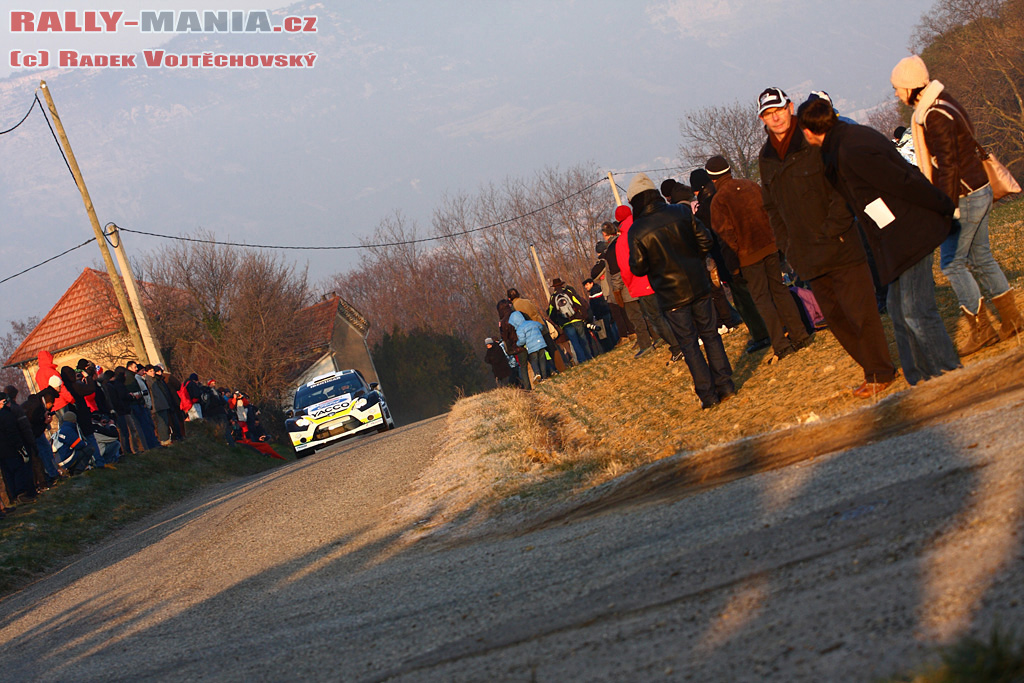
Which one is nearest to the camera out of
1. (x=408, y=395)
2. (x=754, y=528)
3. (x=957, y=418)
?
(x=754, y=528)

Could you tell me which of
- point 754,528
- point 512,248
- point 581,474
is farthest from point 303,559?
point 512,248

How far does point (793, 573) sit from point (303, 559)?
5.10m

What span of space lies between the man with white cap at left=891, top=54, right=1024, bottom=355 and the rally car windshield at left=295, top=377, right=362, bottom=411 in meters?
15.9

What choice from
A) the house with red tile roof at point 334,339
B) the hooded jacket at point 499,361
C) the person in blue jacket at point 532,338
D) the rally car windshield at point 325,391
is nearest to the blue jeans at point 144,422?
the rally car windshield at point 325,391

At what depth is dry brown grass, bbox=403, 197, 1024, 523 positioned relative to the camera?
7465 mm

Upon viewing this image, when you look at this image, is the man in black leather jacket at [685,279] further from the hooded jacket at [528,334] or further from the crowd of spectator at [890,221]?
the hooded jacket at [528,334]

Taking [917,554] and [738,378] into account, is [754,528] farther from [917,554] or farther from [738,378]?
[738,378]

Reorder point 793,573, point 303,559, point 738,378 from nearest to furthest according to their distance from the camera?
point 793,573 < point 303,559 < point 738,378

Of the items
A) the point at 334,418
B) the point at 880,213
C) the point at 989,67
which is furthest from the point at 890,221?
the point at 989,67

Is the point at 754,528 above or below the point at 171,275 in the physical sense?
below

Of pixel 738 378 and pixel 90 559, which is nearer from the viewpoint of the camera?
pixel 738 378

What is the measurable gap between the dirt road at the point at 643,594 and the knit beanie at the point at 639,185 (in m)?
3.81

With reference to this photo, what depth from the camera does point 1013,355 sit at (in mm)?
5949

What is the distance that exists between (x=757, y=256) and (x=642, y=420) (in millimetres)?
2019
